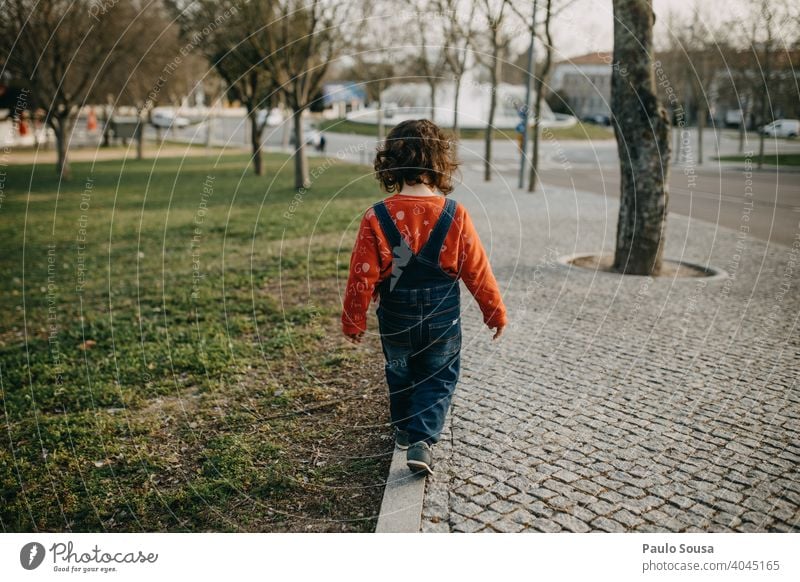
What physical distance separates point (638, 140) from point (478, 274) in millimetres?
5949

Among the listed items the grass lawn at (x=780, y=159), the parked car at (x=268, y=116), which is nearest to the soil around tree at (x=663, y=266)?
the parked car at (x=268, y=116)

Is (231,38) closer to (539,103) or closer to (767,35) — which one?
(539,103)

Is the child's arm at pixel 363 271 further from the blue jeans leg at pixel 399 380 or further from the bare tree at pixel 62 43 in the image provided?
the bare tree at pixel 62 43

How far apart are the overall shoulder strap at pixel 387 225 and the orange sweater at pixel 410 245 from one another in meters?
0.02

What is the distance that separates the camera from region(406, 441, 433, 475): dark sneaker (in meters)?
3.74

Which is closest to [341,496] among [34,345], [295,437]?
[295,437]

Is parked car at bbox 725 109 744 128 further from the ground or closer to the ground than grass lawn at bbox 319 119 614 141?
further from the ground

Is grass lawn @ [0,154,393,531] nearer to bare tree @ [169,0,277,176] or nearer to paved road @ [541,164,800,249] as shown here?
paved road @ [541,164,800,249]

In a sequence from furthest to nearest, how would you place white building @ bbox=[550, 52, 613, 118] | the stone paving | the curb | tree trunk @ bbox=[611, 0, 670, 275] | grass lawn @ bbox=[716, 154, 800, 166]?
white building @ bbox=[550, 52, 613, 118], grass lawn @ bbox=[716, 154, 800, 166], tree trunk @ bbox=[611, 0, 670, 275], the stone paving, the curb

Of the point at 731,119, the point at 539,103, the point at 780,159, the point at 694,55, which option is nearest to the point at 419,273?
the point at 539,103

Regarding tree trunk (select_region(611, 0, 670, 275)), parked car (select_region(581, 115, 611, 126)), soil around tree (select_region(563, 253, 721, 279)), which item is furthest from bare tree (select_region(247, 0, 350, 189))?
parked car (select_region(581, 115, 611, 126))

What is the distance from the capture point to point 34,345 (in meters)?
6.82

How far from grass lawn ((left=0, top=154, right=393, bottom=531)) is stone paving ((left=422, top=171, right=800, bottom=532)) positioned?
0.75m
